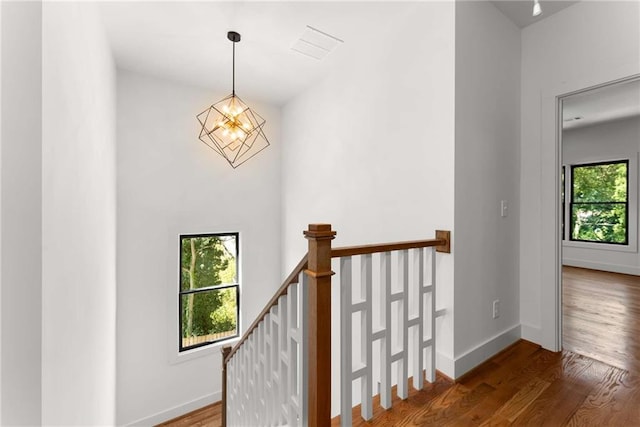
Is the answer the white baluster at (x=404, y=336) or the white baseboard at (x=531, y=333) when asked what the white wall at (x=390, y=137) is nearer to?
the white baluster at (x=404, y=336)

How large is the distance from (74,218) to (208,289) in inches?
104

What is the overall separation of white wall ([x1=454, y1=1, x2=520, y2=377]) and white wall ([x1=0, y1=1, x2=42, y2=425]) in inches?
83.3

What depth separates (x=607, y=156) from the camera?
5.26 m

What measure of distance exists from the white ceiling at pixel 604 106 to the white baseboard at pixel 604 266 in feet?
8.25

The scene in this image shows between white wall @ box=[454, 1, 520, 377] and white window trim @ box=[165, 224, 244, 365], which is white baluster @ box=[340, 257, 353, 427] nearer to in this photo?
white wall @ box=[454, 1, 520, 377]

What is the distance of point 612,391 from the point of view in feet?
5.83

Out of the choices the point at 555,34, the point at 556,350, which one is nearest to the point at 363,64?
the point at 555,34

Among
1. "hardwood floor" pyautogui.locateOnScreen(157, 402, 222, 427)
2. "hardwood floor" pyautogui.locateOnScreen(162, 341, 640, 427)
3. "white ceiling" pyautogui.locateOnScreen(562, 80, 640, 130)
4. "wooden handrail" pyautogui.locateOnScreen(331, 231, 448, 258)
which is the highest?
"white ceiling" pyautogui.locateOnScreen(562, 80, 640, 130)

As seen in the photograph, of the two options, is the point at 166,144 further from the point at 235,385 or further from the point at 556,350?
the point at 556,350

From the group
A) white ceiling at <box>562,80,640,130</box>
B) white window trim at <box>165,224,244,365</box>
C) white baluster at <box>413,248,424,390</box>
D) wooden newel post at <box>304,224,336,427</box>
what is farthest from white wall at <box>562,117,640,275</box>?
white window trim at <box>165,224,244,365</box>

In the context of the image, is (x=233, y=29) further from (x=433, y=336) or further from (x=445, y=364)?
(x=445, y=364)

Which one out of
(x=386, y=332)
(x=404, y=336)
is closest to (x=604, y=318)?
(x=404, y=336)

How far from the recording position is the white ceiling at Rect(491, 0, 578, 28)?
2191 mm

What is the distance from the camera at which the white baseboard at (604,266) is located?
16.4 feet
